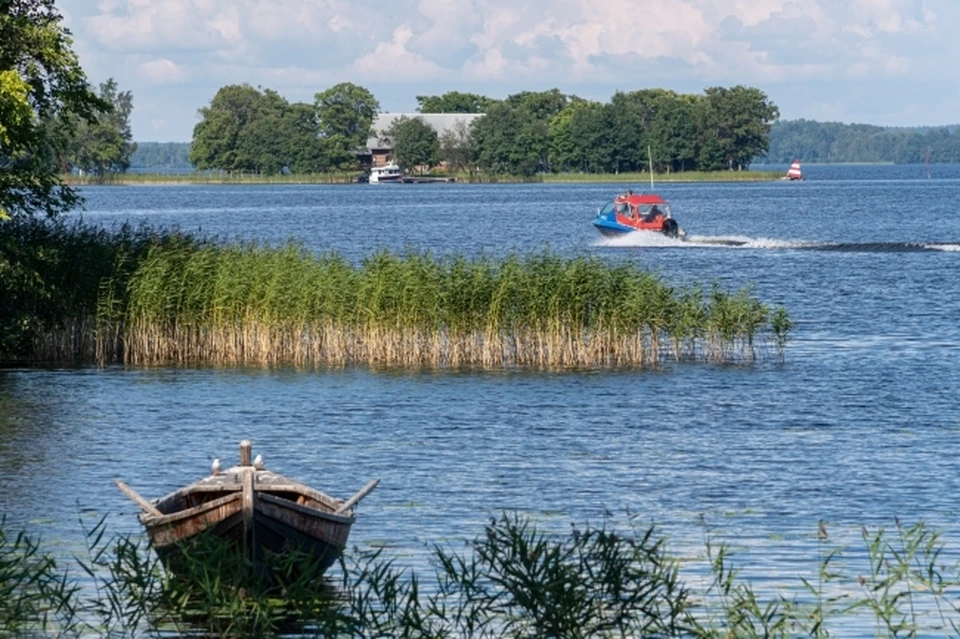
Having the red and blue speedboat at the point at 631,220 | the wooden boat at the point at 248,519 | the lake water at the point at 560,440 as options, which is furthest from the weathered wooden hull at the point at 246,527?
the red and blue speedboat at the point at 631,220

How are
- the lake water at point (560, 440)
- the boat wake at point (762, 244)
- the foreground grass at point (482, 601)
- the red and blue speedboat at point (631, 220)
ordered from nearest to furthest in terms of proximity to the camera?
the foreground grass at point (482, 601) < the lake water at point (560, 440) < the boat wake at point (762, 244) < the red and blue speedboat at point (631, 220)

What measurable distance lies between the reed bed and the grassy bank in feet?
0.10

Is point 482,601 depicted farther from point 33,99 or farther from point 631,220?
point 631,220

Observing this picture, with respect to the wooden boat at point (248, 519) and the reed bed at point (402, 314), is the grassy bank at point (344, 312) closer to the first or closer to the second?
the reed bed at point (402, 314)

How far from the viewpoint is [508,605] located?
11.7 m

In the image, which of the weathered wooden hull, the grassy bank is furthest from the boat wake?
the weathered wooden hull

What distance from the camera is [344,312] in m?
33.7

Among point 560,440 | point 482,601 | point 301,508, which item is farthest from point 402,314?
point 482,601

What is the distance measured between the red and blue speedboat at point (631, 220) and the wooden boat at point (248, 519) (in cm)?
6511

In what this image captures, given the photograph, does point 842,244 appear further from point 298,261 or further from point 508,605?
point 508,605

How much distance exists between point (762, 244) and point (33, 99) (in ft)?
174

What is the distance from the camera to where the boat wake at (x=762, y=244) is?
7612 centimetres

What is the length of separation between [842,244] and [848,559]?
6293cm

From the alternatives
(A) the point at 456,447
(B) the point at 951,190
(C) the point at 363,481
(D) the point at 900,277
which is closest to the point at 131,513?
(C) the point at 363,481
